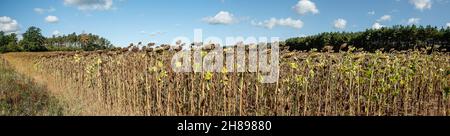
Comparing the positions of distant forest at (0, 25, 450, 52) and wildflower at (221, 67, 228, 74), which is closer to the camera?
wildflower at (221, 67, 228, 74)

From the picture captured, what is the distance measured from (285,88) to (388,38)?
56679mm

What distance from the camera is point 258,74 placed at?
5984mm

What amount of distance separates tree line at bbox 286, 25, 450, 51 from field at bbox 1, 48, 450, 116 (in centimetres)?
3532

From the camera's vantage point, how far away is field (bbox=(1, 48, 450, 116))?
602 centimetres

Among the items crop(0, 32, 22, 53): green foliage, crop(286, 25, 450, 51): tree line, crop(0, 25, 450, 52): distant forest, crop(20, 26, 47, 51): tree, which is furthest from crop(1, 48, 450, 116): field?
crop(0, 32, 22, 53): green foliage

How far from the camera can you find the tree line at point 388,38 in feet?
168

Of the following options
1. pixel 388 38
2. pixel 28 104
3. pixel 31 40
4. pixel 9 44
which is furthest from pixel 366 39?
pixel 28 104

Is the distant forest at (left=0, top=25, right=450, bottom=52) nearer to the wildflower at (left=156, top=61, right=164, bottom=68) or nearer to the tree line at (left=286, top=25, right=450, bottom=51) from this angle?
the tree line at (left=286, top=25, right=450, bottom=51)

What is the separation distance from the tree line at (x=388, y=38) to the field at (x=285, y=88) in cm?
3532

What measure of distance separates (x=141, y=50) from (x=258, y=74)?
2.05m

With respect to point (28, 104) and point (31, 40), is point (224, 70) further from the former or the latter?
point (31, 40)
